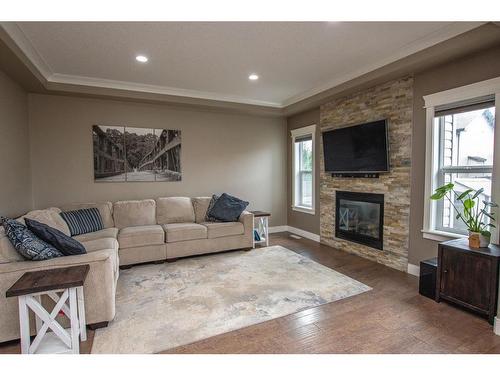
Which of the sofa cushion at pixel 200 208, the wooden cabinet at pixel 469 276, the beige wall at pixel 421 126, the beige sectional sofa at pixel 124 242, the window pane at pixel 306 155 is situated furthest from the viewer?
the window pane at pixel 306 155

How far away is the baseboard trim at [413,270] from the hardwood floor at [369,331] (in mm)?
597

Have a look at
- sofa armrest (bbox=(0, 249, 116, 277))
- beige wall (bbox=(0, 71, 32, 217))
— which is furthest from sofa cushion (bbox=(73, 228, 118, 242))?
sofa armrest (bbox=(0, 249, 116, 277))

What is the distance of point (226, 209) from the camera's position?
458cm

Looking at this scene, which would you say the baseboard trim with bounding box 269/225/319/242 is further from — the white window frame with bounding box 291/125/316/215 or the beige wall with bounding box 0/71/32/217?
the beige wall with bounding box 0/71/32/217

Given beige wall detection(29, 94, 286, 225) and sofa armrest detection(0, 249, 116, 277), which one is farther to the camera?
beige wall detection(29, 94, 286, 225)

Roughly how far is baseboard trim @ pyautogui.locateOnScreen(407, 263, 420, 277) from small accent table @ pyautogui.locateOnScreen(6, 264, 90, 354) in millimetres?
3606

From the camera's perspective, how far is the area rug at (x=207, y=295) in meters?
2.20

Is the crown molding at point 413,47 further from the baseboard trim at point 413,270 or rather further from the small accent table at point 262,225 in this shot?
the baseboard trim at point 413,270

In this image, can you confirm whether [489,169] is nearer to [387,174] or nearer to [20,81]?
[387,174]

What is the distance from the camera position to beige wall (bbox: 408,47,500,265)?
2908 millimetres

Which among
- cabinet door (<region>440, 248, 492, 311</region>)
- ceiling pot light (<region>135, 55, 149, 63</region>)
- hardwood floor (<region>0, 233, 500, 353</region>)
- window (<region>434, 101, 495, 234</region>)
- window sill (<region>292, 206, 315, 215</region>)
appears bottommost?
hardwood floor (<region>0, 233, 500, 353</region>)

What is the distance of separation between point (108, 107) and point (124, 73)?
3.11 feet

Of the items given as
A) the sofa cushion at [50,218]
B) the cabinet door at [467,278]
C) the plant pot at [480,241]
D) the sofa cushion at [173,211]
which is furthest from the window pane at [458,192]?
the sofa cushion at [50,218]
